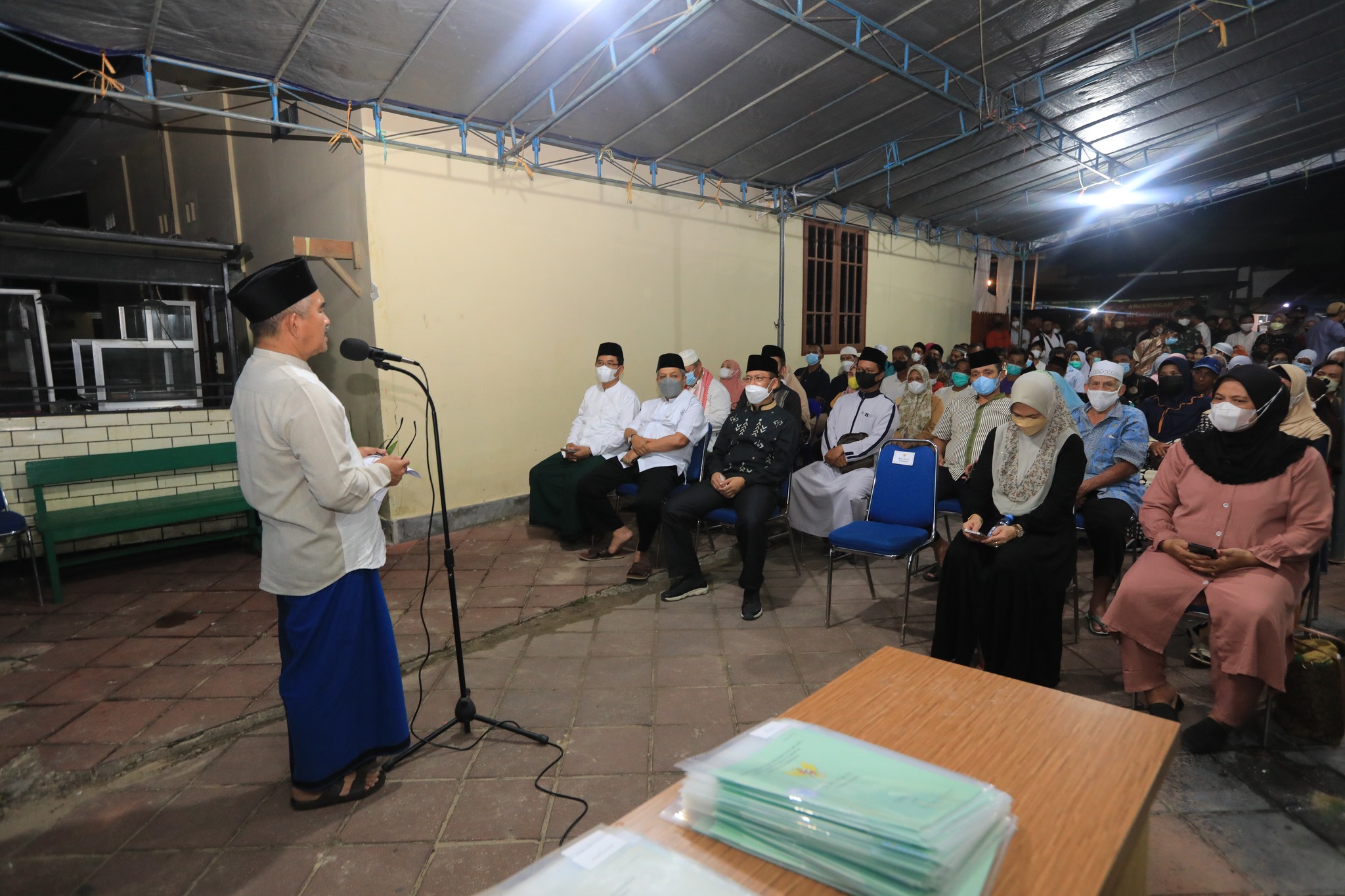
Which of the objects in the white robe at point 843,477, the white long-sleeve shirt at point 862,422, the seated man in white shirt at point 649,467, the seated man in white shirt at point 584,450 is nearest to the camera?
the white robe at point 843,477

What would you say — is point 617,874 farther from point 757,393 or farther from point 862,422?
point 862,422

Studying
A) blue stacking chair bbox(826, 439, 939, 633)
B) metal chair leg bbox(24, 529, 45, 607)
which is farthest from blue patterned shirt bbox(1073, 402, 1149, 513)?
metal chair leg bbox(24, 529, 45, 607)

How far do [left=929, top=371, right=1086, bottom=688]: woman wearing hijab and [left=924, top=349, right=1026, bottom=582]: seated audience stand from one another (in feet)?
3.78

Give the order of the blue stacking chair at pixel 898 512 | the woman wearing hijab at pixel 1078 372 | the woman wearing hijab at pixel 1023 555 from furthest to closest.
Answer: the woman wearing hijab at pixel 1078 372, the blue stacking chair at pixel 898 512, the woman wearing hijab at pixel 1023 555

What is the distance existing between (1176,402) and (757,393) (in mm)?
3351

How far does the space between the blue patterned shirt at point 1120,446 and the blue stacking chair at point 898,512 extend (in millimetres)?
821

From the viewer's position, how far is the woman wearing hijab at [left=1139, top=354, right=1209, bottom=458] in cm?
507

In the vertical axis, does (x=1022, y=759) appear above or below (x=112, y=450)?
below

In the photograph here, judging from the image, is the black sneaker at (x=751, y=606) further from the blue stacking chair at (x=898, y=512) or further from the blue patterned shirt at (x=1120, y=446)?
the blue patterned shirt at (x=1120, y=446)

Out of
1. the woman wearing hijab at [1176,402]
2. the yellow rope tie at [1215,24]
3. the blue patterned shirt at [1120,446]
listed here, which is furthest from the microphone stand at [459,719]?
the yellow rope tie at [1215,24]

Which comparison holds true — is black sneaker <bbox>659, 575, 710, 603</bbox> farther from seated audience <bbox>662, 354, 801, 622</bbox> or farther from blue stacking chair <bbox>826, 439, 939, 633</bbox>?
blue stacking chair <bbox>826, 439, 939, 633</bbox>

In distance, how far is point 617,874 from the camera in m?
0.94

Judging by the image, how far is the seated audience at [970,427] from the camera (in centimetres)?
441

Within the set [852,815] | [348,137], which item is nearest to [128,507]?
[348,137]
